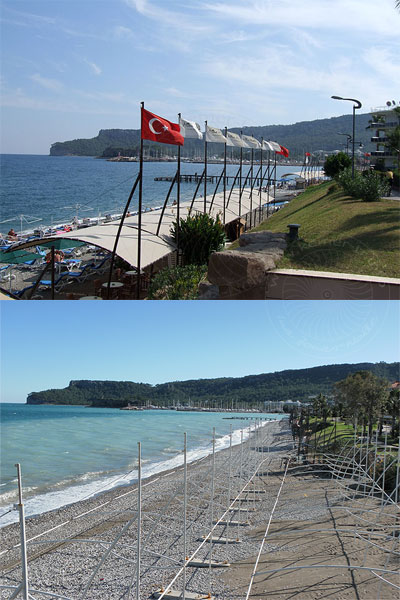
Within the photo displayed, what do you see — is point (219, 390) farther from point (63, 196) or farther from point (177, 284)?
point (177, 284)

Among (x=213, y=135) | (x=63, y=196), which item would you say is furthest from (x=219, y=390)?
(x=213, y=135)

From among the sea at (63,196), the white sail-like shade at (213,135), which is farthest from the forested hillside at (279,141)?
the white sail-like shade at (213,135)

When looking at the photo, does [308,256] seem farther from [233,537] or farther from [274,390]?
[274,390]

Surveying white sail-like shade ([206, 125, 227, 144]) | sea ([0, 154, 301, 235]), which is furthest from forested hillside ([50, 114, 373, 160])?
white sail-like shade ([206, 125, 227, 144])

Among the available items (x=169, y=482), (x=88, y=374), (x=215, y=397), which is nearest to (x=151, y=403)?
(x=88, y=374)

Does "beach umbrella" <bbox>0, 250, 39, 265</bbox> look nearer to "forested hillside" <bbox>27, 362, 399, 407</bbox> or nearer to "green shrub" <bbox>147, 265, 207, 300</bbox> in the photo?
"green shrub" <bbox>147, 265, 207, 300</bbox>
